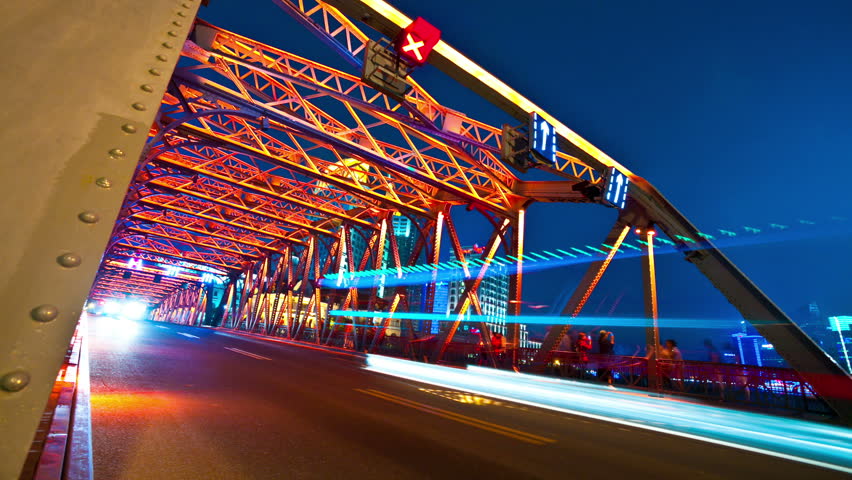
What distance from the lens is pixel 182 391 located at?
678 cm

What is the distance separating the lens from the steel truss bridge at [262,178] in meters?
1.22

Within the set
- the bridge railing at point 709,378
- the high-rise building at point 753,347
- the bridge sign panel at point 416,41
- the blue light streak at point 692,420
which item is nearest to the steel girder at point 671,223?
the bridge sign panel at point 416,41

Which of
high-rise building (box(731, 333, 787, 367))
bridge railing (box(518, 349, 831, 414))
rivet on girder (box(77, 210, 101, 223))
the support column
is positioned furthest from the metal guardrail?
high-rise building (box(731, 333, 787, 367))

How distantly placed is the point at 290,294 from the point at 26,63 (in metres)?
33.2


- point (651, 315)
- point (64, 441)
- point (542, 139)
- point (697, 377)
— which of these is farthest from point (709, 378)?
point (64, 441)

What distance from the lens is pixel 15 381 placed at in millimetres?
1030

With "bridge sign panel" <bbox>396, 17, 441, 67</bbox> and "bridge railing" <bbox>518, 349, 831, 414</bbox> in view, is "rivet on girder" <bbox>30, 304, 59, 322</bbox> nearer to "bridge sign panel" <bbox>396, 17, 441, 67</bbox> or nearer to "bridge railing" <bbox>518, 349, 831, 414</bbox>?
"bridge sign panel" <bbox>396, 17, 441, 67</bbox>

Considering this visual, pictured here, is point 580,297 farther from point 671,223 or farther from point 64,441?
point 64,441

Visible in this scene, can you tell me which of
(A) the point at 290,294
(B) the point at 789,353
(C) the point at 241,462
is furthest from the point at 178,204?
(B) the point at 789,353

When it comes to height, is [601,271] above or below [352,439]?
above

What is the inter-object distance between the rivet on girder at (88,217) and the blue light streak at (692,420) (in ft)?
25.7

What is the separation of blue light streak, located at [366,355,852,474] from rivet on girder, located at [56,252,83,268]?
7821 millimetres

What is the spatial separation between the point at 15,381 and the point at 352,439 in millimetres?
4300

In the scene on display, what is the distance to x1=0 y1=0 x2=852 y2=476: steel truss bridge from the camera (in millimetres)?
1218
